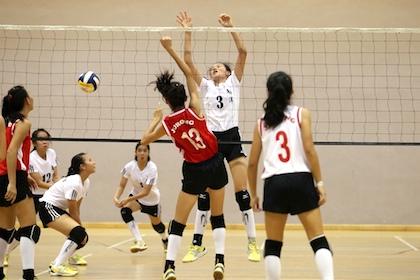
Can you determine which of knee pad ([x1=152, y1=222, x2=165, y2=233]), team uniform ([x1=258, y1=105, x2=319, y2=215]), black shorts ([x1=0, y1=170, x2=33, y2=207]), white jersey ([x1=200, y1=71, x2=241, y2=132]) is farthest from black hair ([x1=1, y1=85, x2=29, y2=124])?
knee pad ([x1=152, y1=222, x2=165, y2=233])

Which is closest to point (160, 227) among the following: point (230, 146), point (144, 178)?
point (144, 178)

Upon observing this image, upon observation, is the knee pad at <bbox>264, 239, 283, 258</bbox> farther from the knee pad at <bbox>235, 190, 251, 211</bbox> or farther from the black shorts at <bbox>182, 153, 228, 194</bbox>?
the knee pad at <bbox>235, 190, 251, 211</bbox>

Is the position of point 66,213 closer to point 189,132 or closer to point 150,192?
point 150,192

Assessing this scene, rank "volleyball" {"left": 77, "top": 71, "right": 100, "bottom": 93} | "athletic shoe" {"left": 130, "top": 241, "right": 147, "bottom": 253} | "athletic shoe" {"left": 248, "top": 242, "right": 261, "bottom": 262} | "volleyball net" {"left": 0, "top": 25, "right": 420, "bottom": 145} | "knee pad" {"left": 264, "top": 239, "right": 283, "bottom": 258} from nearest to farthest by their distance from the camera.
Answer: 1. "knee pad" {"left": 264, "top": 239, "right": 283, "bottom": 258}
2. "athletic shoe" {"left": 248, "top": 242, "right": 261, "bottom": 262}
3. "volleyball" {"left": 77, "top": 71, "right": 100, "bottom": 93}
4. "athletic shoe" {"left": 130, "top": 241, "right": 147, "bottom": 253}
5. "volleyball net" {"left": 0, "top": 25, "right": 420, "bottom": 145}

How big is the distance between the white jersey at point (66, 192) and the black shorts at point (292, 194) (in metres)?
3.41

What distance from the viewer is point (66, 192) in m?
7.65

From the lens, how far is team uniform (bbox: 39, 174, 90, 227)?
25.1 ft

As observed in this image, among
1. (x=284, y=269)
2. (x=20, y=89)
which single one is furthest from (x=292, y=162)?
(x=284, y=269)

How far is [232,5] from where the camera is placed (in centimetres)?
1318

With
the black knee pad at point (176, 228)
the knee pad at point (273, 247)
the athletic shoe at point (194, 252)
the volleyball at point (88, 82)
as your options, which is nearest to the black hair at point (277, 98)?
the knee pad at point (273, 247)

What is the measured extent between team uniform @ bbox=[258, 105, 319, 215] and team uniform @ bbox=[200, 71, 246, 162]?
7.57 feet

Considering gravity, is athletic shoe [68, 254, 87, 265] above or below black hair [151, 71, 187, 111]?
below

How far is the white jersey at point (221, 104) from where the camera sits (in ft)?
24.1

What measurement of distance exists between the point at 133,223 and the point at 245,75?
4564mm
